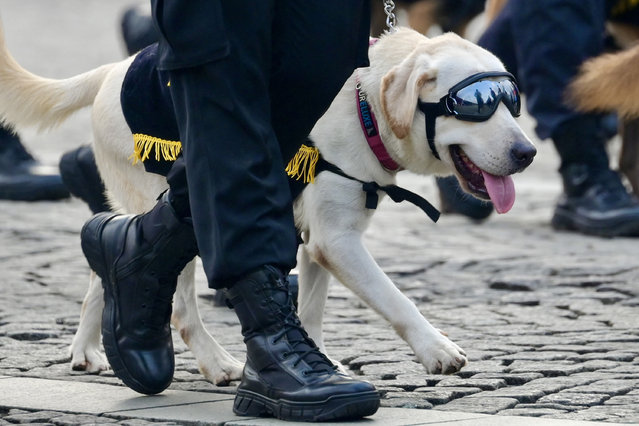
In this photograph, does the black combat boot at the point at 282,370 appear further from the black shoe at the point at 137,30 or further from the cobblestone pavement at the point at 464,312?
the black shoe at the point at 137,30

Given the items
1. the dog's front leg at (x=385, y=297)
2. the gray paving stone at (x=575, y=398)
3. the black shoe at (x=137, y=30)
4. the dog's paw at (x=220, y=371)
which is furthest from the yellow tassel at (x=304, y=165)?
the black shoe at (x=137, y=30)

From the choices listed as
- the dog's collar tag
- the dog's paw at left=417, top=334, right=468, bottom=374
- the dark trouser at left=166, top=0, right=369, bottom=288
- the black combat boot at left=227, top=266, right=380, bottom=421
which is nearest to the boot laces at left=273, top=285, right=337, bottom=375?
the black combat boot at left=227, top=266, right=380, bottom=421

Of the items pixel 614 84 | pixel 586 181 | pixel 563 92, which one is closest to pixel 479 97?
pixel 614 84

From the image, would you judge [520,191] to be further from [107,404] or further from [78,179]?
[107,404]

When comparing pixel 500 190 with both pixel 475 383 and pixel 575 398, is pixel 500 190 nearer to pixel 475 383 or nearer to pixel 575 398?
pixel 475 383

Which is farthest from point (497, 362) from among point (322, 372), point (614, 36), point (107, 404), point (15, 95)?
point (614, 36)

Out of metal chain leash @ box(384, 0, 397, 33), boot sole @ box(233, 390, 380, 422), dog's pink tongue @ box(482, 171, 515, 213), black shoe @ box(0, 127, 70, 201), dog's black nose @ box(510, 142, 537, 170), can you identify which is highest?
metal chain leash @ box(384, 0, 397, 33)

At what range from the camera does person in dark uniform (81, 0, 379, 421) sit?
9.12 ft

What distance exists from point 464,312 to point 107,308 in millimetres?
1590

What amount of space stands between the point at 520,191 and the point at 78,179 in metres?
4.48

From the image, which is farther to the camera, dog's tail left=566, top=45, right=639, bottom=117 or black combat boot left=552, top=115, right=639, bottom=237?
black combat boot left=552, top=115, right=639, bottom=237

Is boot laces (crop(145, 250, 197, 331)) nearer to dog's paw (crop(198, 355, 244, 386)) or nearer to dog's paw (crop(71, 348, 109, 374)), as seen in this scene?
dog's paw (crop(198, 355, 244, 386))

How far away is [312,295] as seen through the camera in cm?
371

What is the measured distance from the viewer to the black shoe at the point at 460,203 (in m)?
6.75
